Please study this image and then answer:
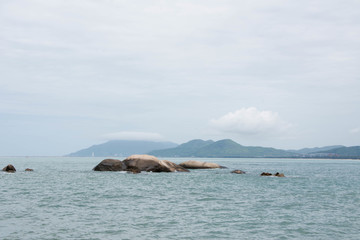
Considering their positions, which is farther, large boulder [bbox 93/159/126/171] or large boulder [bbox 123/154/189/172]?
large boulder [bbox 93/159/126/171]

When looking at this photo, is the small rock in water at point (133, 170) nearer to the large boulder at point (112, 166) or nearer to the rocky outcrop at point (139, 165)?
the rocky outcrop at point (139, 165)

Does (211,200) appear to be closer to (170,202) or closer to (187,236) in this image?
(170,202)

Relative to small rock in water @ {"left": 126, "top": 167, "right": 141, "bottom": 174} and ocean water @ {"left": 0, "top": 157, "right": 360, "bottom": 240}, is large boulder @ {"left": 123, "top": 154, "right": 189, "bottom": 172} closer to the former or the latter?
small rock in water @ {"left": 126, "top": 167, "right": 141, "bottom": 174}

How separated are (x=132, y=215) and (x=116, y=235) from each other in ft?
16.7

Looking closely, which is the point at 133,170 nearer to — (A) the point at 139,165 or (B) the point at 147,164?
(A) the point at 139,165

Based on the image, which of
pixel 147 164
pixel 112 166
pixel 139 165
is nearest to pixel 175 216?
pixel 147 164

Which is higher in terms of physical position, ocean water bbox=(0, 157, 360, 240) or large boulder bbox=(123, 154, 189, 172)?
large boulder bbox=(123, 154, 189, 172)

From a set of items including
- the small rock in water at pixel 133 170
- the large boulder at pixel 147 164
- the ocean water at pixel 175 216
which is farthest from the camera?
the large boulder at pixel 147 164

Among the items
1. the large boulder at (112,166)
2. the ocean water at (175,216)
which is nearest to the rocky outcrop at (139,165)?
the large boulder at (112,166)

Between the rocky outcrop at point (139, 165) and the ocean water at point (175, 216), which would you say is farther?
the rocky outcrop at point (139, 165)

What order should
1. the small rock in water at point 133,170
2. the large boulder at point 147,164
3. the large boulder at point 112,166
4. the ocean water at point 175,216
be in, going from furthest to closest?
the large boulder at point 112,166, the large boulder at point 147,164, the small rock in water at point 133,170, the ocean water at point 175,216

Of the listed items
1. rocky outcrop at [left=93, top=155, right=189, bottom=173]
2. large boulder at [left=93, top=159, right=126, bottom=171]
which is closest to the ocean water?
rocky outcrop at [left=93, top=155, right=189, bottom=173]

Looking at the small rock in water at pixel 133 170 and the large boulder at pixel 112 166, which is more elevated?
the large boulder at pixel 112 166

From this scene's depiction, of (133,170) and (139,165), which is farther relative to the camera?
(139,165)
